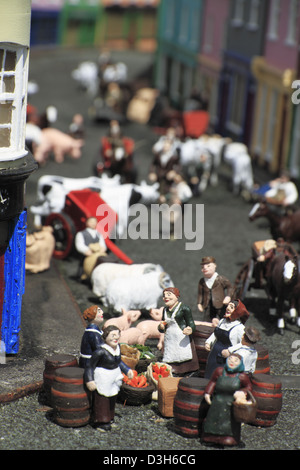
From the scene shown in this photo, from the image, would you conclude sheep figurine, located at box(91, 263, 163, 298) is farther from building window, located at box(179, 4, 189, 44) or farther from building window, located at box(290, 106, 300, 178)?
building window, located at box(179, 4, 189, 44)

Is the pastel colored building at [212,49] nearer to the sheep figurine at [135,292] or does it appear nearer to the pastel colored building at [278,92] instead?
the pastel colored building at [278,92]

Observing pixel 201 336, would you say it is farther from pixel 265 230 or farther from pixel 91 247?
pixel 265 230

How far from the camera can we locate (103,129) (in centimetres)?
3378

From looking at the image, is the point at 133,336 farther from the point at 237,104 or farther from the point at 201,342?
the point at 237,104

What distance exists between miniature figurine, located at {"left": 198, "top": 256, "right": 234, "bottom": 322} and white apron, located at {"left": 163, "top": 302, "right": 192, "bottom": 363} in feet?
3.56

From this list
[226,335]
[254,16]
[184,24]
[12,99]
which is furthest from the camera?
[184,24]

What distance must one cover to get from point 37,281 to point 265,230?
22.0ft

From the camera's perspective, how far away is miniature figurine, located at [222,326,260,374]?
1109cm

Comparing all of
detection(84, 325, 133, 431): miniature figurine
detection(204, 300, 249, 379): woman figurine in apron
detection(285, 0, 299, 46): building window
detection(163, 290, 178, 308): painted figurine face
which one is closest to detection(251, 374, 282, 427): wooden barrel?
detection(204, 300, 249, 379): woman figurine in apron

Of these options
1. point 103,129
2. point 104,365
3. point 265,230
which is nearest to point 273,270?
point 104,365

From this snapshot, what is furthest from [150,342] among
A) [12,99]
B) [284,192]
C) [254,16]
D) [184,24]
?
[184,24]

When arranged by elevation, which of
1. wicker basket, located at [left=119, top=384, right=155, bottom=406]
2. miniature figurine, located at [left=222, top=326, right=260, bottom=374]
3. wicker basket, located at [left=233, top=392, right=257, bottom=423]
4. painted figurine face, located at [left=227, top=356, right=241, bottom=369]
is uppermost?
painted figurine face, located at [left=227, top=356, right=241, bottom=369]

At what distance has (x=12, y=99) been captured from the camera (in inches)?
460

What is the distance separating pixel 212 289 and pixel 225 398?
2972 mm
